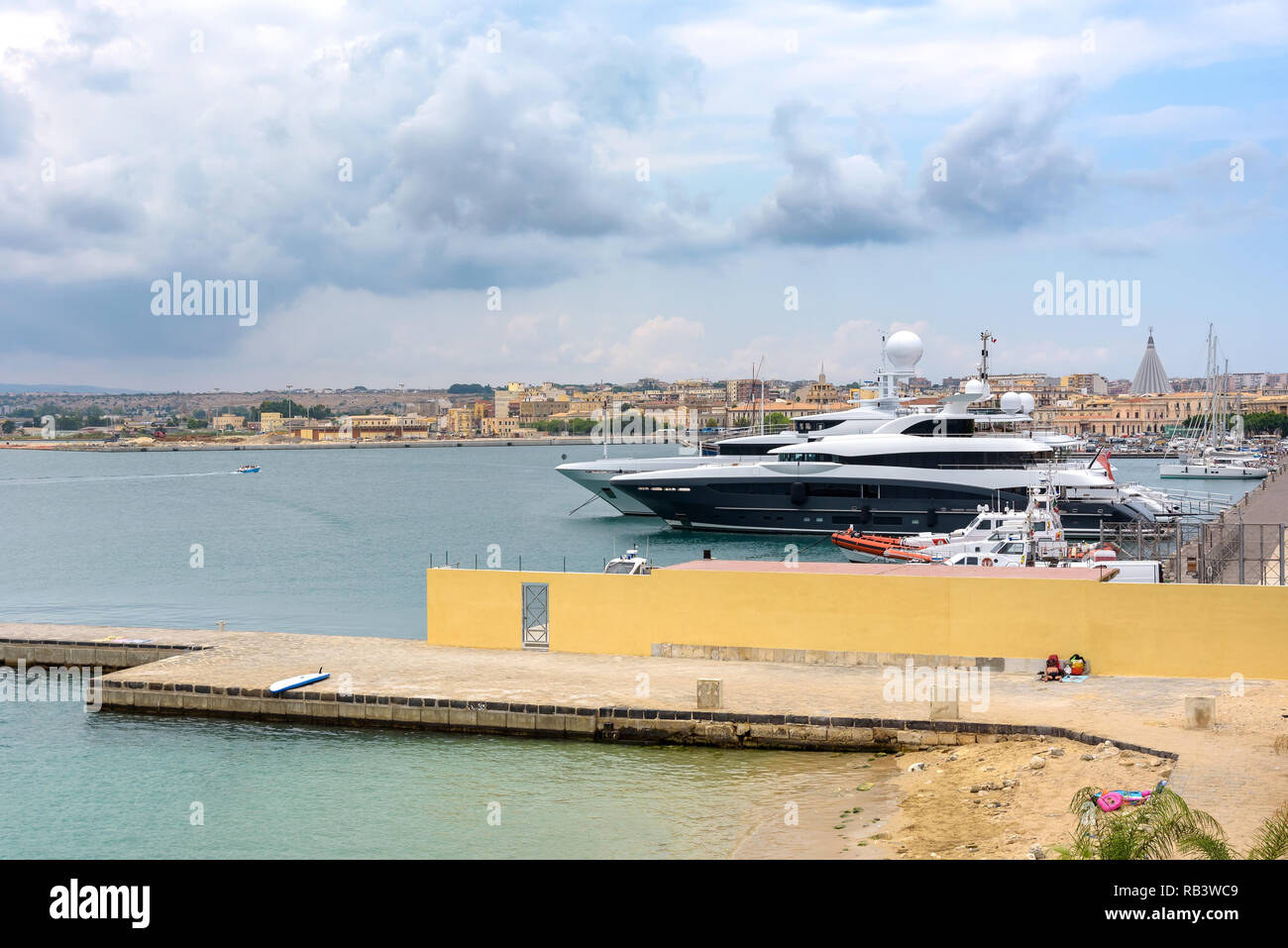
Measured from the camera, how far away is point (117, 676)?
62.8ft

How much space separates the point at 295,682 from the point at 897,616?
8.88m

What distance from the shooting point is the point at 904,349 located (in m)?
54.7

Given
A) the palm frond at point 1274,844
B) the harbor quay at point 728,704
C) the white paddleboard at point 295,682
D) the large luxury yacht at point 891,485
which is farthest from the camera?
the large luxury yacht at point 891,485

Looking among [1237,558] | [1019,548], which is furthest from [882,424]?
[1237,558]

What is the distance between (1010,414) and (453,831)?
4436 centimetres

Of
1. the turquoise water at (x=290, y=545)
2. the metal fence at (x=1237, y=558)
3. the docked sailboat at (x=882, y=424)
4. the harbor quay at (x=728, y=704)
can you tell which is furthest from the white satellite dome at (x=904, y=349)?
the harbor quay at (x=728, y=704)

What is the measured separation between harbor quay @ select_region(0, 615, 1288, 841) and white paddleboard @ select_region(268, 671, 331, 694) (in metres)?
0.12

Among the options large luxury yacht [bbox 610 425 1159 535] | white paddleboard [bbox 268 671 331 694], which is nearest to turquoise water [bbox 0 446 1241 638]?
large luxury yacht [bbox 610 425 1159 535]

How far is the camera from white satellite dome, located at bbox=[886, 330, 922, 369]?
54.5m

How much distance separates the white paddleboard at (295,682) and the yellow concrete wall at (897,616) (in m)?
2.38

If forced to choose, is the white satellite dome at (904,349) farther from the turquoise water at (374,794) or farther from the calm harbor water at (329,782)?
the turquoise water at (374,794)

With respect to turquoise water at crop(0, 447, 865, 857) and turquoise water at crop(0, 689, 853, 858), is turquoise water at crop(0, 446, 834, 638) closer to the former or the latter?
turquoise water at crop(0, 447, 865, 857)

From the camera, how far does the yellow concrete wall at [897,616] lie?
1628 centimetres
